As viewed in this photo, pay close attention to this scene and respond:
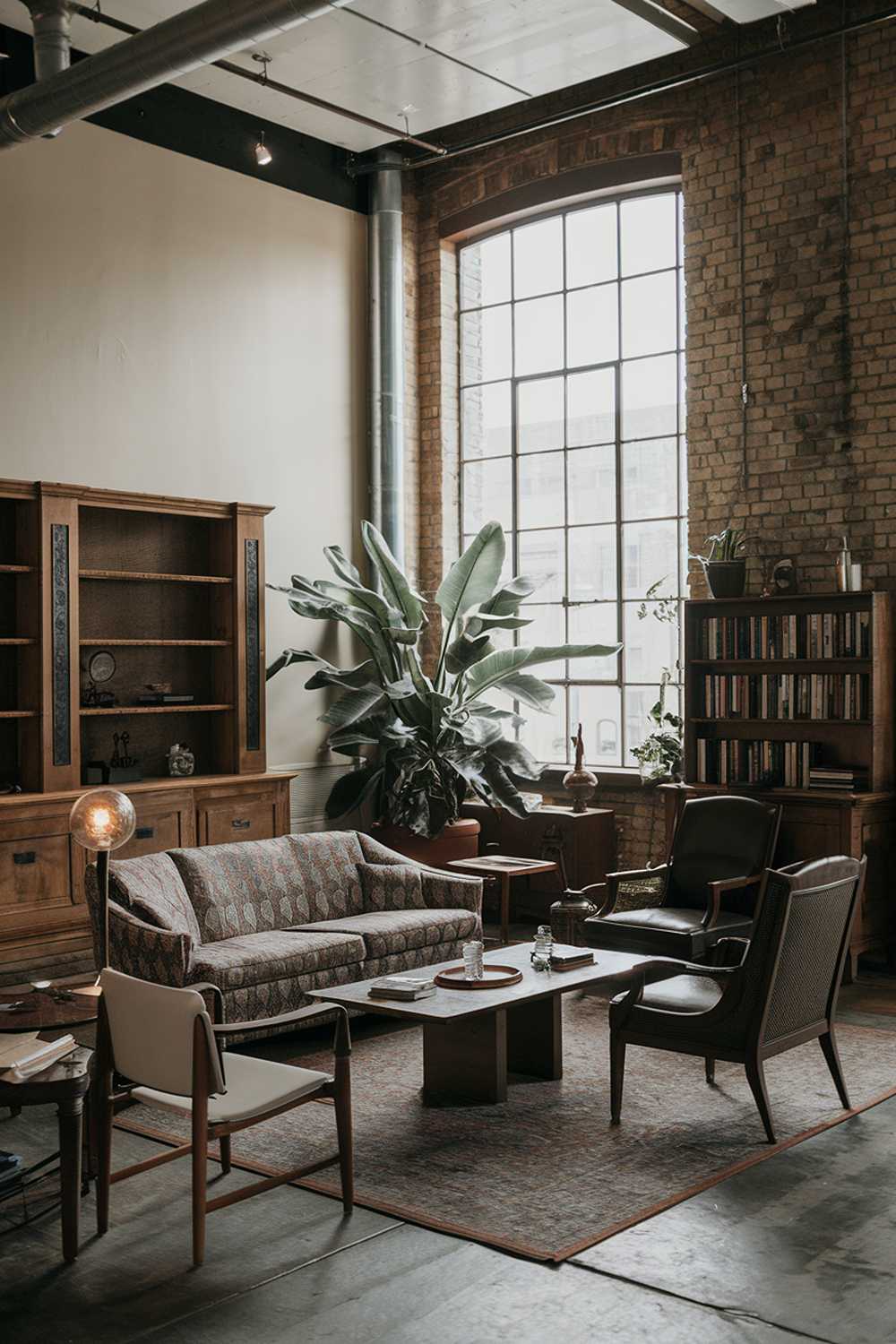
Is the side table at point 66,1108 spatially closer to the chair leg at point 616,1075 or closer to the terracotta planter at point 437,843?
the chair leg at point 616,1075

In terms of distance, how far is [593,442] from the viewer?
9.26 m

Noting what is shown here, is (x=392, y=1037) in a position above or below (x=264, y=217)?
below

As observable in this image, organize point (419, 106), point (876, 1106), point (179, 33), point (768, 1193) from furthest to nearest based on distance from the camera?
1. point (419, 106)
2. point (179, 33)
3. point (876, 1106)
4. point (768, 1193)

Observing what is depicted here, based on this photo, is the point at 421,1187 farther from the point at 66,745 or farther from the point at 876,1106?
the point at 66,745

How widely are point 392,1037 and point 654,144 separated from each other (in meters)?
5.70

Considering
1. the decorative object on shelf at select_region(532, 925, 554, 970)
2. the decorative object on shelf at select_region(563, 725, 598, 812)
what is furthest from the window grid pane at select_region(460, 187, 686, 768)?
the decorative object on shelf at select_region(532, 925, 554, 970)

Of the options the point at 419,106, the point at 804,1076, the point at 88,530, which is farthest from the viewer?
the point at 419,106

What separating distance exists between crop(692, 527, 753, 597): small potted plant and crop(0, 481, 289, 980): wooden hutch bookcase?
277cm

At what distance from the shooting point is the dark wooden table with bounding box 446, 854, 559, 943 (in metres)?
7.86

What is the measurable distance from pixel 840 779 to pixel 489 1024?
2973 mm

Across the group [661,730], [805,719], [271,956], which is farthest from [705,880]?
[271,956]

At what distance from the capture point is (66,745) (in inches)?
295

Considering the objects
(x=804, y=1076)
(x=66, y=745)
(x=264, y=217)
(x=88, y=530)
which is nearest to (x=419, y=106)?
(x=264, y=217)

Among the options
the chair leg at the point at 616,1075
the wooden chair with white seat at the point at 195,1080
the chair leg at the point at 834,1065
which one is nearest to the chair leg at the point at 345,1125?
the wooden chair with white seat at the point at 195,1080
